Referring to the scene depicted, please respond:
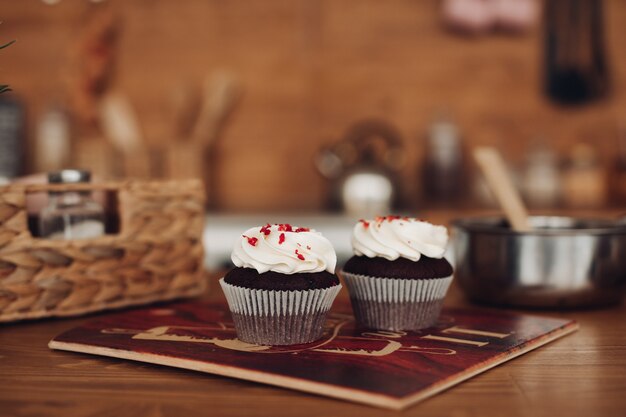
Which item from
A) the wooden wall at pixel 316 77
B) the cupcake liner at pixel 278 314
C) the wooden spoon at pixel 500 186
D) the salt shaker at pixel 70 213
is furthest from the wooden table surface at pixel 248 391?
the wooden wall at pixel 316 77

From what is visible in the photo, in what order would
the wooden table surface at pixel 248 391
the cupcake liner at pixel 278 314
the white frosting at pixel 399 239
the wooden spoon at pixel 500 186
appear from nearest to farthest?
the wooden table surface at pixel 248 391
the cupcake liner at pixel 278 314
the white frosting at pixel 399 239
the wooden spoon at pixel 500 186

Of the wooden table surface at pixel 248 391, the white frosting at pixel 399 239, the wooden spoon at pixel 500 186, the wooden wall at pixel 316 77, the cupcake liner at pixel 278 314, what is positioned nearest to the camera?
the wooden table surface at pixel 248 391

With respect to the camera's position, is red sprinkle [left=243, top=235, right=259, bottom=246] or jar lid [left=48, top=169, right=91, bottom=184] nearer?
red sprinkle [left=243, top=235, right=259, bottom=246]

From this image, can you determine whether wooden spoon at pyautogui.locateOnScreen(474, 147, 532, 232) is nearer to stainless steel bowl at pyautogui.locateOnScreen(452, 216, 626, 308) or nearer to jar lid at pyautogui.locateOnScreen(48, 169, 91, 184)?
stainless steel bowl at pyautogui.locateOnScreen(452, 216, 626, 308)

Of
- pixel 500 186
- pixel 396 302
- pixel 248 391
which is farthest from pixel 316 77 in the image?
pixel 248 391

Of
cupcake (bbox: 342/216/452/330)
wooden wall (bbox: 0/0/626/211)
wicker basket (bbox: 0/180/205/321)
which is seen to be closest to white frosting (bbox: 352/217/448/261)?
cupcake (bbox: 342/216/452/330)

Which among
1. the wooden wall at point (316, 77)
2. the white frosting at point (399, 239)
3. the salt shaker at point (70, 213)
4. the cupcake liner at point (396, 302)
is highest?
the wooden wall at point (316, 77)

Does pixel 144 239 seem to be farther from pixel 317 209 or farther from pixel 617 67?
pixel 617 67

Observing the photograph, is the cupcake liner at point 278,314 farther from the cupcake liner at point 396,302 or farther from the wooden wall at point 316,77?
the wooden wall at point 316,77
